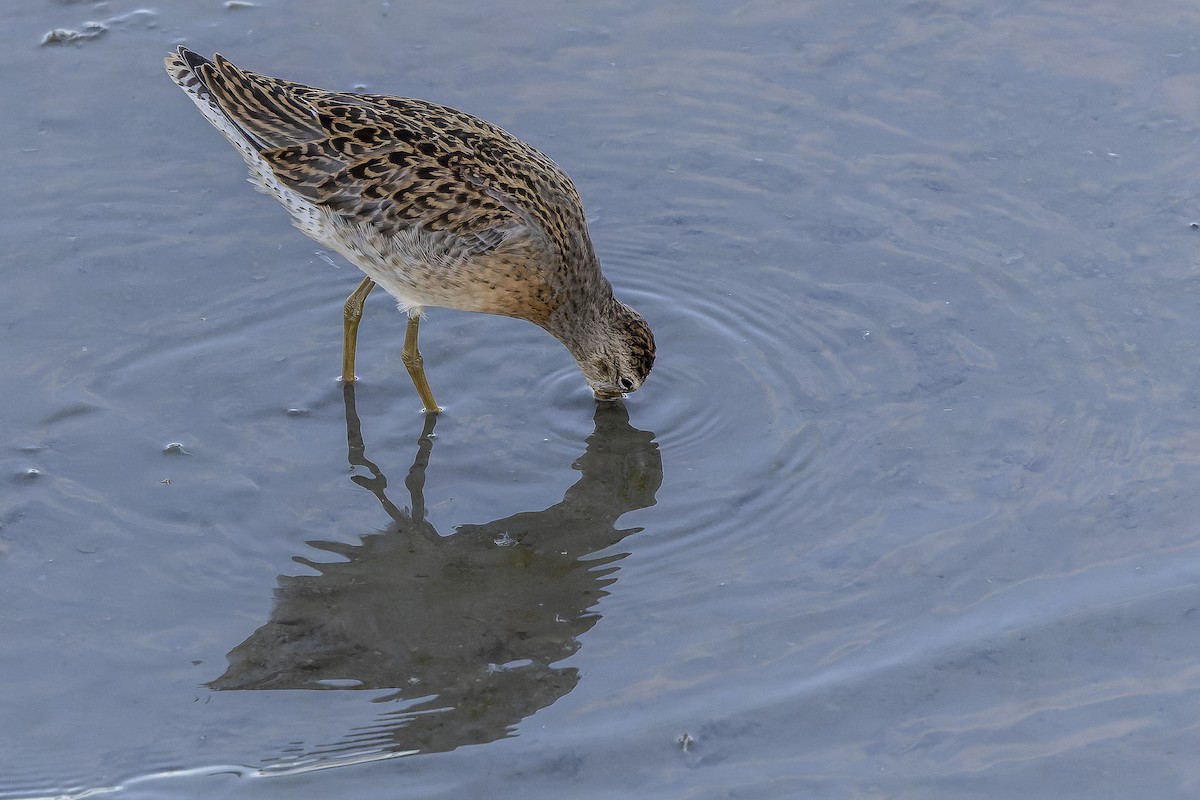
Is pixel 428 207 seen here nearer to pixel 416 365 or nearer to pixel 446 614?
pixel 416 365

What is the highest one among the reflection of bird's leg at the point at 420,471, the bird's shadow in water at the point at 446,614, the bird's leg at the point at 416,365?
the bird's leg at the point at 416,365

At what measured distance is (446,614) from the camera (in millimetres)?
5922

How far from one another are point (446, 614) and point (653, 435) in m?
1.59

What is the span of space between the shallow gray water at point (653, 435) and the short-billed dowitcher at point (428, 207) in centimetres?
41

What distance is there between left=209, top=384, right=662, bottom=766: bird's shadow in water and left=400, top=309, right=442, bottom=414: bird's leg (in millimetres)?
273

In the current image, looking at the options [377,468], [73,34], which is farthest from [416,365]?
[73,34]

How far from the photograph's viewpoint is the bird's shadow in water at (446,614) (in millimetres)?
5449

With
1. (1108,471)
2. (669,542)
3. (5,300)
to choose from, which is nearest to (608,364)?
(669,542)

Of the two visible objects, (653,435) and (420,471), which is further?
(653,435)

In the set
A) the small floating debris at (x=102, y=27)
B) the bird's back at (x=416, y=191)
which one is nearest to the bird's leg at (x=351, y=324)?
the bird's back at (x=416, y=191)

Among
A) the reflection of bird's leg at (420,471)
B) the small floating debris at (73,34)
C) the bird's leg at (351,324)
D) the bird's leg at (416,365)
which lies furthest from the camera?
the small floating debris at (73,34)

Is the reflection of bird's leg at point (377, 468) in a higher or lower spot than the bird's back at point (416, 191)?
lower

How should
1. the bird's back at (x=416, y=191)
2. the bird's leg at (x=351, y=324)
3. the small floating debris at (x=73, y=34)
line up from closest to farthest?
the bird's back at (x=416, y=191) → the bird's leg at (x=351, y=324) → the small floating debris at (x=73, y=34)

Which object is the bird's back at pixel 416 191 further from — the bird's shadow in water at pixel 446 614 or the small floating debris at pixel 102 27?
the small floating debris at pixel 102 27
